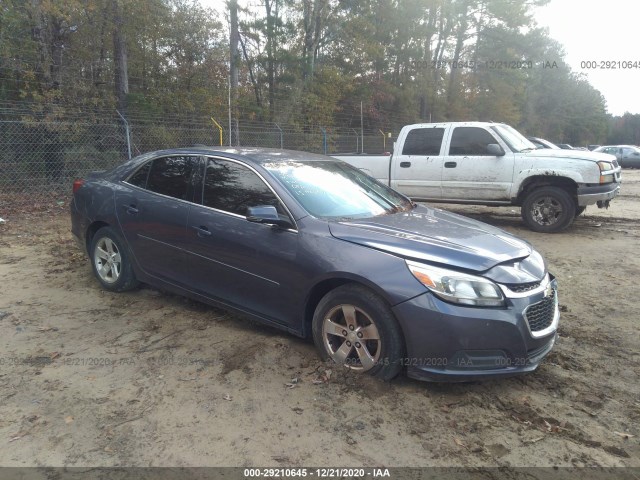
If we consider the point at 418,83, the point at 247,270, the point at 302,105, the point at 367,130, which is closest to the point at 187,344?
the point at 247,270

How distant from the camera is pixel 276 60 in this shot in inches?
846

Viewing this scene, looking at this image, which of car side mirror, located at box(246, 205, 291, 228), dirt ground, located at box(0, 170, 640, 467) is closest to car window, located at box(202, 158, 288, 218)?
car side mirror, located at box(246, 205, 291, 228)

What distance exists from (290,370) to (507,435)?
1.44 metres

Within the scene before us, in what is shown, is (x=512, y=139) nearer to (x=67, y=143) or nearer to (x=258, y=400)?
(x=258, y=400)

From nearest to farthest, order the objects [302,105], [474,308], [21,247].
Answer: [474,308] < [21,247] < [302,105]

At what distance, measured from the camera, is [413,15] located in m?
30.4

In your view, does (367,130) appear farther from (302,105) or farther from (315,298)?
(315,298)

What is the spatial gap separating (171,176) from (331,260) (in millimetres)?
2044

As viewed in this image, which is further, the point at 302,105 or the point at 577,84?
the point at 577,84

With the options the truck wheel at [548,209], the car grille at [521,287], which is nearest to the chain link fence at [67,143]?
the truck wheel at [548,209]

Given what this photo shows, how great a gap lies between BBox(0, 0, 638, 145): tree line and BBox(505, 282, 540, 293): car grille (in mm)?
11299

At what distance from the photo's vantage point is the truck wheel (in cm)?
796

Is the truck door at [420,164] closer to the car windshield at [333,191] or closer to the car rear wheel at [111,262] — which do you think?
the car windshield at [333,191]

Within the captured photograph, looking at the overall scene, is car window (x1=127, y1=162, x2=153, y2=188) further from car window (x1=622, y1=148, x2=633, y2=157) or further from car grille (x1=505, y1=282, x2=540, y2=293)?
car window (x1=622, y1=148, x2=633, y2=157)
